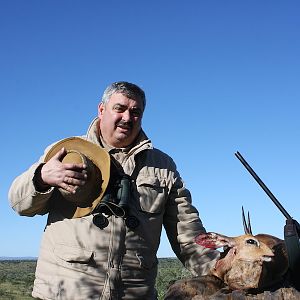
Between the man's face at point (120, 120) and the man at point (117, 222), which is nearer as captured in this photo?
the man at point (117, 222)

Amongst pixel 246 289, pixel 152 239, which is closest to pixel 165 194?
pixel 152 239

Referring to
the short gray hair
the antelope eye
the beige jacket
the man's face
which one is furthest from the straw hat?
the antelope eye

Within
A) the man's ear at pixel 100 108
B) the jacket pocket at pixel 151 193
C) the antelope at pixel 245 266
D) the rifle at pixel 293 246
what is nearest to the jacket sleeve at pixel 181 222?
the jacket pocket at pixel 151 193

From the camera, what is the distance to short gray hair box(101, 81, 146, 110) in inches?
222

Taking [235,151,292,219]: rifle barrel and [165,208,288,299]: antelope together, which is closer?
[165,208,288,299]: antelope

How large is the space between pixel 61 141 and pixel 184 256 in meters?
1.61

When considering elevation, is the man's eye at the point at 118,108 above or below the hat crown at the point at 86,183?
above

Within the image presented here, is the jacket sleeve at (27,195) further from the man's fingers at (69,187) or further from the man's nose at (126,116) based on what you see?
the man's nose at (126,116)

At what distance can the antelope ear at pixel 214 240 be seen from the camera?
458cm

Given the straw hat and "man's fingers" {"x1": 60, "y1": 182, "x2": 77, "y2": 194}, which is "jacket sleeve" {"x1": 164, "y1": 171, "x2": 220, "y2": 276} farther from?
"man's fingers" {"x1": 60, "y1": 182, "x2": 77, "y2": 194}

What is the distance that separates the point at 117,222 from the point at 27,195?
0.82m

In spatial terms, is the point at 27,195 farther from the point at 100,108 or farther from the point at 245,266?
the point at 245,266

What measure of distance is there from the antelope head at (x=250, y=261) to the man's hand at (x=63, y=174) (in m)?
1.19

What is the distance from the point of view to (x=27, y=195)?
5.04 metres
